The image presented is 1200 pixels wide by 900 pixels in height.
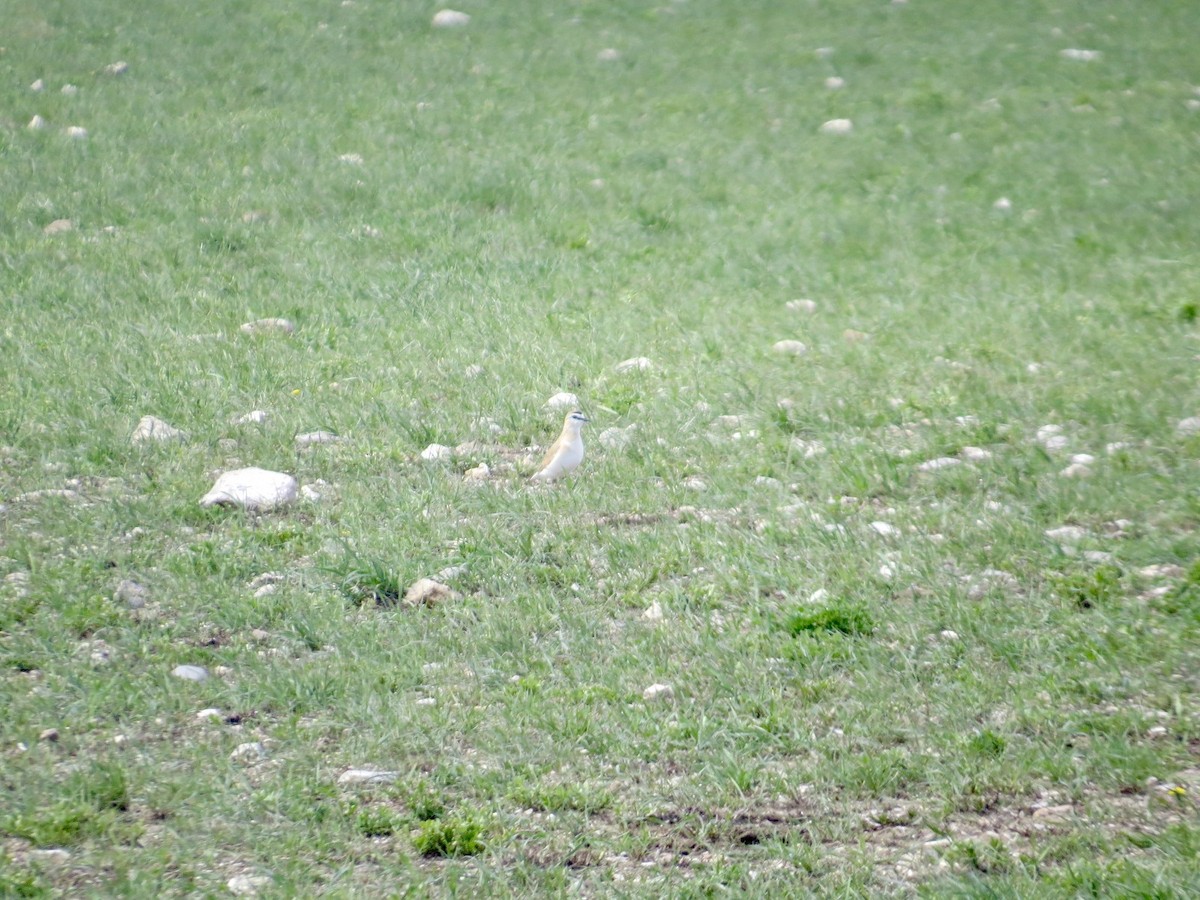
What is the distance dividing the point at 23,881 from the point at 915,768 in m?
3.06

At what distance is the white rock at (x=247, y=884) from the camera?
13.1ft

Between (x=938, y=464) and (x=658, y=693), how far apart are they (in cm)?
291

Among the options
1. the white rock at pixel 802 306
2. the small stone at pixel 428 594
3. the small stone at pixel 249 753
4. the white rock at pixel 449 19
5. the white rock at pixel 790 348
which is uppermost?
the white rock at pixel 449 19

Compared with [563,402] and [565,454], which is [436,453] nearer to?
[565,454]

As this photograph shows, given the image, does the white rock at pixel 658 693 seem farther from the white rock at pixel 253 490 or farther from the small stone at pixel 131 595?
the white rock at pixel 253 490

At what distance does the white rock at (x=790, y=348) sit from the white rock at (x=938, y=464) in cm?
211

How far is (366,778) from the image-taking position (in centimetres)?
460

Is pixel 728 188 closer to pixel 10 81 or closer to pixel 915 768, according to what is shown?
pixel 10 81

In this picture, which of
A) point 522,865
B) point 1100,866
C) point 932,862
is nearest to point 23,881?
point 522,865

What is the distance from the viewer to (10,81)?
14.7 metres

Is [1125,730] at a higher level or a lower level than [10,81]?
lower

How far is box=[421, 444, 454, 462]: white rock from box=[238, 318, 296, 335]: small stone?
2549 mm

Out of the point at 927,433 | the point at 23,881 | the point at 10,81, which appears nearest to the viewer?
the point at 23,881

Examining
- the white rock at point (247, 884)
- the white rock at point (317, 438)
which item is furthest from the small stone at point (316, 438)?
the white rock at point (247, 884)
